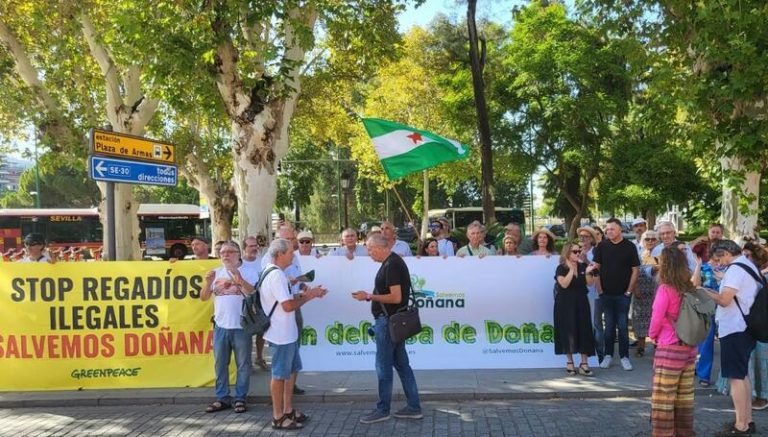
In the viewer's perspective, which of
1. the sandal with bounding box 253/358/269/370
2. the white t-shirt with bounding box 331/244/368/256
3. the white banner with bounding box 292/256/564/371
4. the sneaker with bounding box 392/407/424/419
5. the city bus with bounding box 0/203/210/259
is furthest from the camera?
the city bus with bounding box 0/203/210/259

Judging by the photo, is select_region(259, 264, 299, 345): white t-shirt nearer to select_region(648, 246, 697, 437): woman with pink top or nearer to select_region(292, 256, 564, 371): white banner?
select_region(292, 256, 564, 371): white banner

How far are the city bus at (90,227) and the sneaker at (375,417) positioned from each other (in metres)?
28.0

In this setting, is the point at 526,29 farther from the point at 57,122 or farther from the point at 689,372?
the point at 689,372

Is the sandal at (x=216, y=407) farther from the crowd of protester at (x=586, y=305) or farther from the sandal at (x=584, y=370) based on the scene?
the sandal at (x=584, y=370)

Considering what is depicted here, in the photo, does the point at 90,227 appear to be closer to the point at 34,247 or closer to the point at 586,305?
the point at 34,247

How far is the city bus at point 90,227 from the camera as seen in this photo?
1212 inches

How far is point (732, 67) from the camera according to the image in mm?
9820

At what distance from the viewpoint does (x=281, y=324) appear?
5.61 metres

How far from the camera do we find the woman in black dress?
7.23 m

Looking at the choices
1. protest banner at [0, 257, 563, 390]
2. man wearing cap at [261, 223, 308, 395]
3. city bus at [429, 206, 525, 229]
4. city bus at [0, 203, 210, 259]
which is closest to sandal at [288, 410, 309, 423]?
man wearing cap at [261, 223, 308, 395]

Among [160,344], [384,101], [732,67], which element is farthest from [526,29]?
[160,344]

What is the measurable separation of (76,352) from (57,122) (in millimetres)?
8920

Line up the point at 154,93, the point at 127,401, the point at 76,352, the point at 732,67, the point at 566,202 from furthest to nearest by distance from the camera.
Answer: the point at 566,202, the point at 154,93, the point at 732,67, the point at 76,352, the point at 127,401

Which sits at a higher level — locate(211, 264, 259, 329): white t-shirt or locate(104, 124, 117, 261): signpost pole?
locate(104, 124, 117, 261): signpost pole
